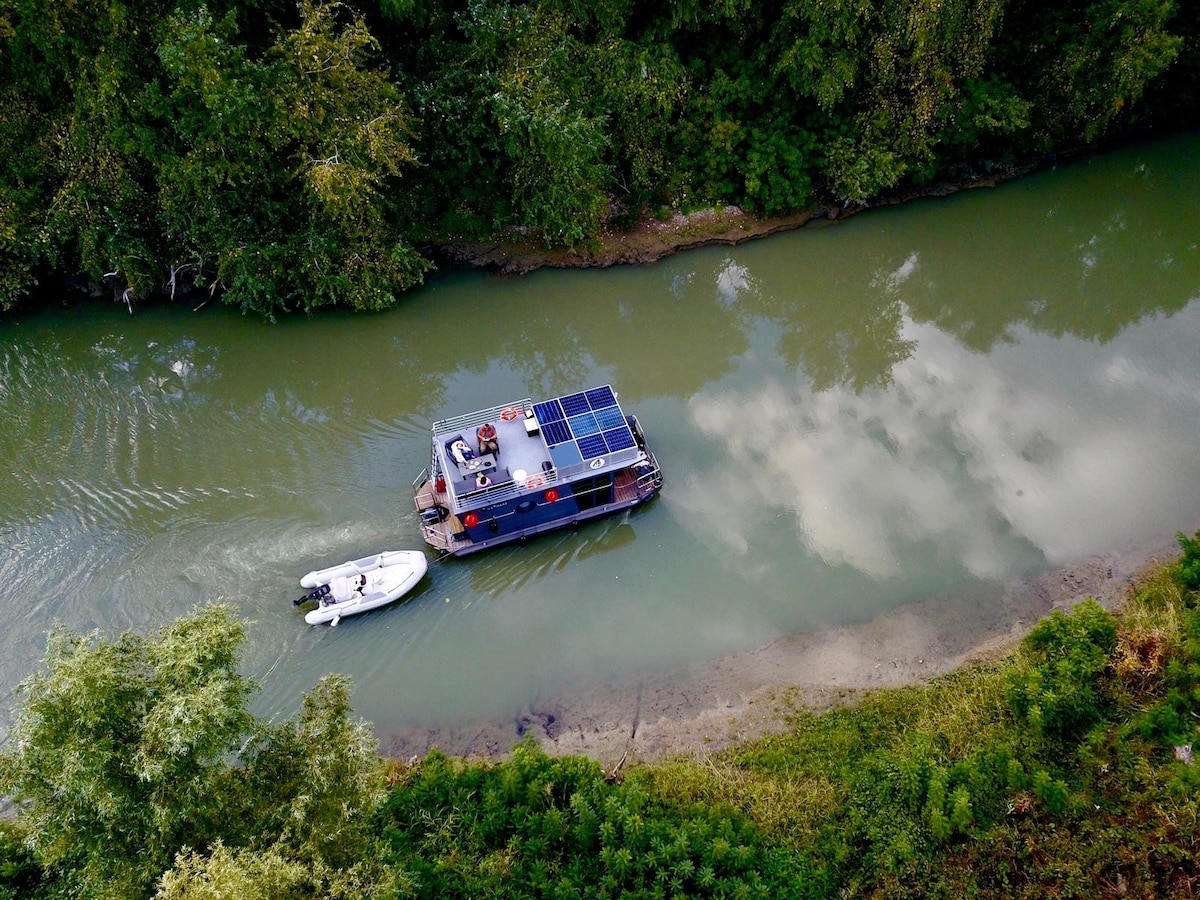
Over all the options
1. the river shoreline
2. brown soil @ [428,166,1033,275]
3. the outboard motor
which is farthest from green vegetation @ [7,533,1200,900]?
brown soil @ [428,166,1033,275]

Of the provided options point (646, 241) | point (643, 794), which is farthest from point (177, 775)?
point (646, 241)

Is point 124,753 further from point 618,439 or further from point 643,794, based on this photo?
point 618,439

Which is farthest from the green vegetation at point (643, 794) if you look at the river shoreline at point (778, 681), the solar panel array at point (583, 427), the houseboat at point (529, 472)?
the solar panel array at point (583, 427)

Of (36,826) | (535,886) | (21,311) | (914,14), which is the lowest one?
(535,886)

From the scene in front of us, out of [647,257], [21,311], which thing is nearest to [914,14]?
[647,257]

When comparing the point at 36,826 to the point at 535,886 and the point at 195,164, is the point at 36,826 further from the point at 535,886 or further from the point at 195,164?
the point at 195,164

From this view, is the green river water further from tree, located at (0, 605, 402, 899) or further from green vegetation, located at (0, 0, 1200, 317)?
tree, located at (0, 605, 402, 899)
